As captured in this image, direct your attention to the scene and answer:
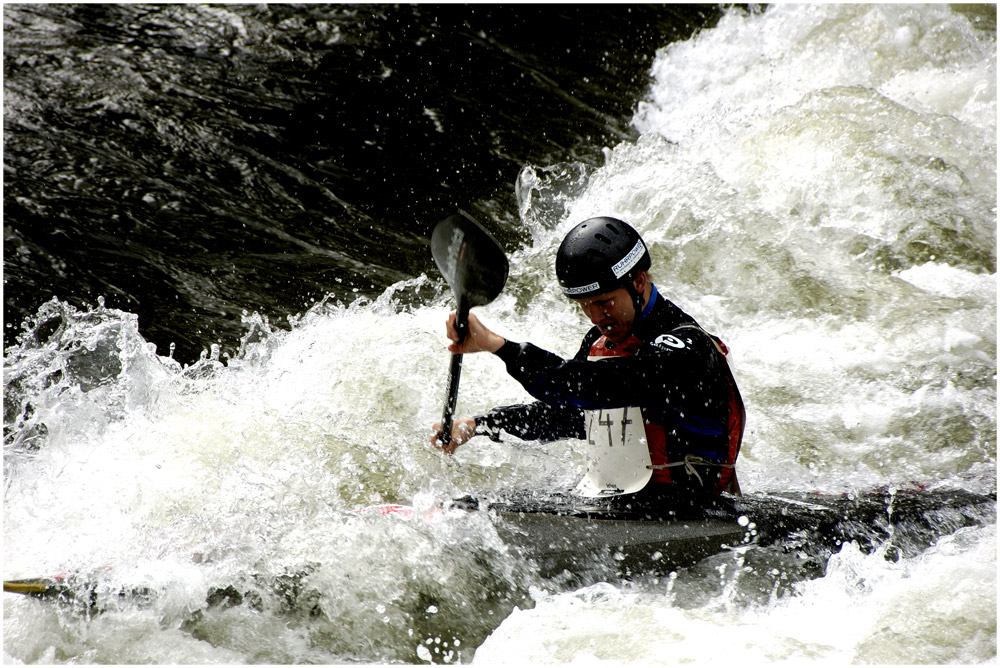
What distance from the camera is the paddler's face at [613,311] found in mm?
2562

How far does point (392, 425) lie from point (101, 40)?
536cm

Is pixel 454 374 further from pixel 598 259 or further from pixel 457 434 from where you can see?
pixel 598 259

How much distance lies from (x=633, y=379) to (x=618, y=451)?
369 mm

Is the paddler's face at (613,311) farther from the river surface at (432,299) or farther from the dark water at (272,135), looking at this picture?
the dark water at (272,135)

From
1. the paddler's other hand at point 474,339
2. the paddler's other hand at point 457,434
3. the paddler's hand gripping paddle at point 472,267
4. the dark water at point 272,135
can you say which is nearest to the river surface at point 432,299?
the dark water at point 272,135

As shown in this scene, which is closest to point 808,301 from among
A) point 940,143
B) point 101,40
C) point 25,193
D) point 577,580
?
point 940,143

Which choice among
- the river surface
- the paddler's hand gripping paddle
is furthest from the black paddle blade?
the river surface

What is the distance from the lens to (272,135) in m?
6.58

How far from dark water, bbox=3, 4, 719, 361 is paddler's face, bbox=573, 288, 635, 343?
2870mm

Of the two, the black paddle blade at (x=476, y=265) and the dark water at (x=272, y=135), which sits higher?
the dark water at (x=272, y=135)

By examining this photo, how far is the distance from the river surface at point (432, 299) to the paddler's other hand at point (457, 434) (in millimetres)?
219

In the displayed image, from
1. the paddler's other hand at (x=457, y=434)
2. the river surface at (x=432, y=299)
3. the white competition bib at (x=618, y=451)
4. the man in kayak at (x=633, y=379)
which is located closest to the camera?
the man in kayak at (x=633, y=379)

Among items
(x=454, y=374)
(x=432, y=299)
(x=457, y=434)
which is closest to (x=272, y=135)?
(x=432, y=299)

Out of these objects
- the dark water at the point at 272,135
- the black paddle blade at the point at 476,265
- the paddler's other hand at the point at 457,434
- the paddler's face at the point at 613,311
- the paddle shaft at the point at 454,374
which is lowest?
the paddler's other hand at the point at 457,434
